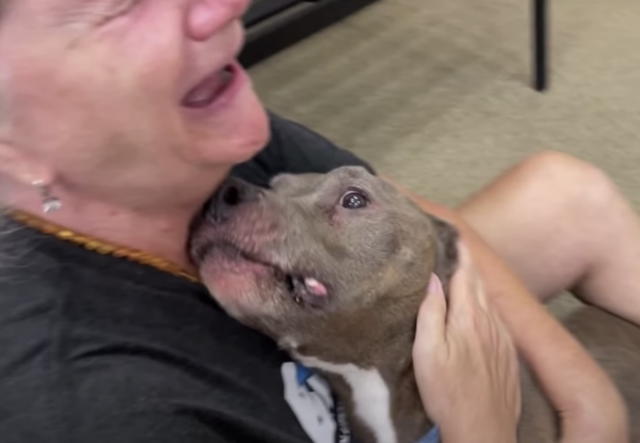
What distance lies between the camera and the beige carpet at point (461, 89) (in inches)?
98.7

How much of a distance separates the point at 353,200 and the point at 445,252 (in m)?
0.17

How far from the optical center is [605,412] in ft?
4.57

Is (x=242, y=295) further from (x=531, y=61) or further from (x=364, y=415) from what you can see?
(x=531, y=61)

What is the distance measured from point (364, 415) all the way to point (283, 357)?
16cm

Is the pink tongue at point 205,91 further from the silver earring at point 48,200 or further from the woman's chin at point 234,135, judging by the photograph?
the silver earring at point 48,200

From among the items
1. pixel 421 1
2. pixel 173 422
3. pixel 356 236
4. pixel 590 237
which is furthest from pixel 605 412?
pixel 421 1

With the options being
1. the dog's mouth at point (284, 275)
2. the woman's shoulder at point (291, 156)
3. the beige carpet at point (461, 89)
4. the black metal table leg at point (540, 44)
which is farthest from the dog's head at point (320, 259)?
the black metal table leg at point (540, 44)

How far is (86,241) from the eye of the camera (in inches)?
41.1

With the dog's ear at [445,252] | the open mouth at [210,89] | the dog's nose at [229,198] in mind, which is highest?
the open mouth at [210,89]

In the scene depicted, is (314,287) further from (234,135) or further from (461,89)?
(461,89)

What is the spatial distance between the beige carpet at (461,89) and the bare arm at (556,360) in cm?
89

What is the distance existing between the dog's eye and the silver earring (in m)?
0.34

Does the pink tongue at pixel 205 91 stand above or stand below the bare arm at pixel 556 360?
above

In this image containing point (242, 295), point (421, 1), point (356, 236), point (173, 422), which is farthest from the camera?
point (421, 1)
